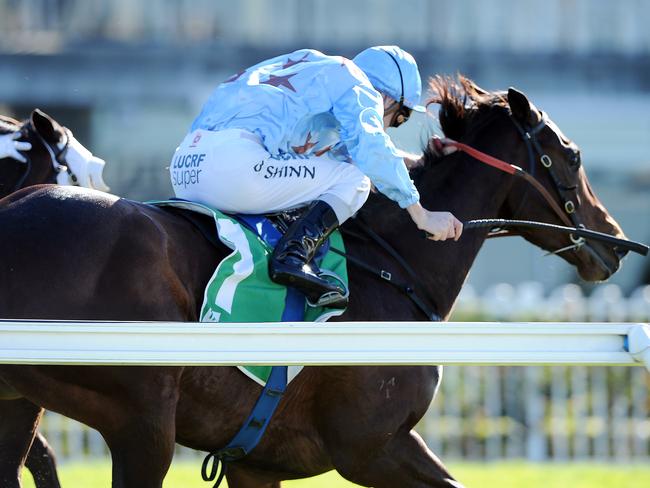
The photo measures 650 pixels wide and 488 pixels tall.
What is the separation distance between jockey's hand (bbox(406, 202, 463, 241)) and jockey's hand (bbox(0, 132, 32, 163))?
1894 mm

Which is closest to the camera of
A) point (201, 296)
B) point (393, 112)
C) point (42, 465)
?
point (201, 296)

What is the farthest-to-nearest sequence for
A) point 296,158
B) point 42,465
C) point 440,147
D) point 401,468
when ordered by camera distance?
point 42,465 < point 440,147 < point 401,468 < point 296,158

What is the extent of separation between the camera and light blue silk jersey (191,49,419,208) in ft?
12.0

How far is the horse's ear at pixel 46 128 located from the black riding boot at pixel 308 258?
5.80 ft

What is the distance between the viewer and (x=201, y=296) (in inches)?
137

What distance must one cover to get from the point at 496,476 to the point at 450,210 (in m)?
3.56

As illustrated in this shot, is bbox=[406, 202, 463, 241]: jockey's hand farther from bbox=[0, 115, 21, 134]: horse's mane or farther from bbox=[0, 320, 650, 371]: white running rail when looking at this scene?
bbox=[0, 115, 21, 134]: horse's mane

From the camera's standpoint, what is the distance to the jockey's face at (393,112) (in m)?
4.15

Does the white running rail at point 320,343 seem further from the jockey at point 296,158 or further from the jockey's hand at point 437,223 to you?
the jockey's hand at point 437,223

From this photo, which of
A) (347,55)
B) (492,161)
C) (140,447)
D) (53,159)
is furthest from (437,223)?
(347,55)

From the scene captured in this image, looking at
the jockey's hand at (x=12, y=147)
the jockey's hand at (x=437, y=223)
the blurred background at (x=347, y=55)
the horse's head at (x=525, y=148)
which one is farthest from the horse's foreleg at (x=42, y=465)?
the blurred background at (x=347, y=55)

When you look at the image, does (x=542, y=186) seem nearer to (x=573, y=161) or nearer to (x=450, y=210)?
(x=573, y=161)

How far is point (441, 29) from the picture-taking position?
48.1 feet

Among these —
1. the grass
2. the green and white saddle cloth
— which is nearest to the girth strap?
the green and white saddle cloth
